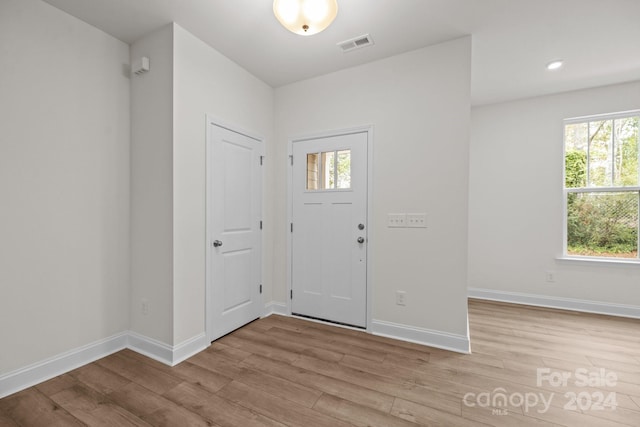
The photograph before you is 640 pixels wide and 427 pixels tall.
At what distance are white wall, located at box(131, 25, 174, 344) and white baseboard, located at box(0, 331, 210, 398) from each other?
0.09m

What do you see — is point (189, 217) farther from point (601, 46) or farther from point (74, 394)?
point (601, 46)

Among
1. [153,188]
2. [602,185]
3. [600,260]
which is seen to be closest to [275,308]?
[153,188]

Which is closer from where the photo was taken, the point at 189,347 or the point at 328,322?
the point at 189,347

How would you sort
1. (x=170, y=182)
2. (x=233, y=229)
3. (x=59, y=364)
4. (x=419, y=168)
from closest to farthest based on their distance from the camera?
(x=59, y=364) → (x=170, y=182) → (x=419, y=168) → (x=233, y=229)

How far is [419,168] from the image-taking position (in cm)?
274

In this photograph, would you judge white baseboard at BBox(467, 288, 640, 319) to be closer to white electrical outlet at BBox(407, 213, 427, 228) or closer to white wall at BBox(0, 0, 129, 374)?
white electrical outlet at BBox(407, 213, 427, 228)

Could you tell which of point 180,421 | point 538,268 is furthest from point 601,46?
point 180,421

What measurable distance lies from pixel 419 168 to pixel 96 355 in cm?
333

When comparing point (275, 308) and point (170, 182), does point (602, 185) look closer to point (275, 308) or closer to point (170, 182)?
point (275, 308)

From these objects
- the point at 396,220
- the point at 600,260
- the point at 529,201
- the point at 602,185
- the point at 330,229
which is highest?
the point at 602,185

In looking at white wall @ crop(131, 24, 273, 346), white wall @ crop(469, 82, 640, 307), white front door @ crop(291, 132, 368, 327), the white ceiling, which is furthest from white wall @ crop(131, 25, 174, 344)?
white wall @ crop(469, 82, 640, 307)

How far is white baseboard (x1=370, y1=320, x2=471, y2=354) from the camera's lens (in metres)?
2.52

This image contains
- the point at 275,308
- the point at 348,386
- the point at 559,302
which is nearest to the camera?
the point at 348,386

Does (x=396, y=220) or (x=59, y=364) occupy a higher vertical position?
(x=396, y=220)
